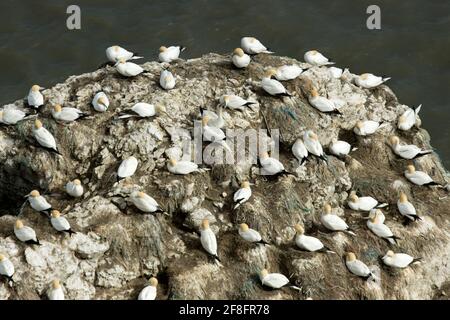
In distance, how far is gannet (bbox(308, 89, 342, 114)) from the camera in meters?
15.8

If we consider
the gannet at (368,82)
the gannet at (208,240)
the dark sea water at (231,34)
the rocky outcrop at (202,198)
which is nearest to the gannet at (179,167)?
the rocky outcrop at (202,198)

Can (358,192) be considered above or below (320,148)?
below

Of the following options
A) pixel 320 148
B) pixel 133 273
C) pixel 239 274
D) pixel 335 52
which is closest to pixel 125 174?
pixel 133 273

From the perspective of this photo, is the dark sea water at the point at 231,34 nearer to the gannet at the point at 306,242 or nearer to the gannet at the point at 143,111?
the gannet at the point at 143,111

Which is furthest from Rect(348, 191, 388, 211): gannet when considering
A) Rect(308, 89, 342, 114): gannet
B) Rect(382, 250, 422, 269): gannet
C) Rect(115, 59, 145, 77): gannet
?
Rect(115, 59, 145, 77): gannet

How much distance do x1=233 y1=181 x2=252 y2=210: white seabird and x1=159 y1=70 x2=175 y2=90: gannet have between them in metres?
2.71

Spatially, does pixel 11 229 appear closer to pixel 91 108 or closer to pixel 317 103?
pixel 91 108

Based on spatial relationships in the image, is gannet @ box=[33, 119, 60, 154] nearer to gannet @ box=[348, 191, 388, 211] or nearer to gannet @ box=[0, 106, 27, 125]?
gannet @ box=[0, 106, 27, 125]

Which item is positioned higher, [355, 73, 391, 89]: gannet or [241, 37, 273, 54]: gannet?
[241, 37, 273, 54]: gannet

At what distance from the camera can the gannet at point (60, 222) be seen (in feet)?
42.9

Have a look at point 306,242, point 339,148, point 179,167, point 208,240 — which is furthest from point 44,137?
point 339,148

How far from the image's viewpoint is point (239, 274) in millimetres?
13602

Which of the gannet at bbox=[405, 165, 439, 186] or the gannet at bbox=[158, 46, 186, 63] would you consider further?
the gannet at bbox=[158, 46, 186, 63]

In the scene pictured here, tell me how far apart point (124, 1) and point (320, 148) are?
14.8 meters
